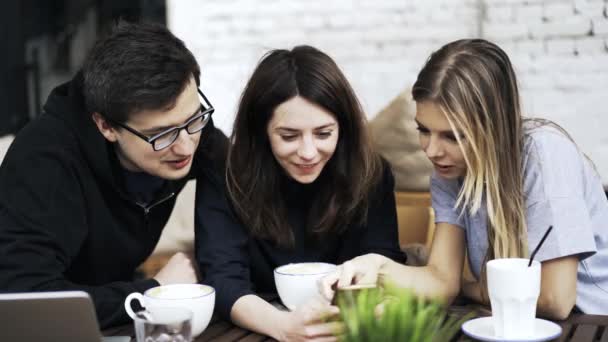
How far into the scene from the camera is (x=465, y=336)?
1382 mm

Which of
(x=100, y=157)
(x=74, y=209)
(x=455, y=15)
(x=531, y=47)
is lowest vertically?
(x=74, y=209)

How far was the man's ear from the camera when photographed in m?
1.84

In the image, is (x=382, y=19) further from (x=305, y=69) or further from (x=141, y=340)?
(x=141, y=340)

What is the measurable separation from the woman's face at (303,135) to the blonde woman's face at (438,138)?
0.73ft

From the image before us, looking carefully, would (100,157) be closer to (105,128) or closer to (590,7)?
(105,128)

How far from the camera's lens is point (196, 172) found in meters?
1.99

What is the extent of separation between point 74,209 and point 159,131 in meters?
0.26

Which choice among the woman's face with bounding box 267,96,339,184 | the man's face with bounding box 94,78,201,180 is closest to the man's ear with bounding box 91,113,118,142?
the man's face with bounding box 94,78,201,180

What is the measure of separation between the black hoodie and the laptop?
0.89 ft

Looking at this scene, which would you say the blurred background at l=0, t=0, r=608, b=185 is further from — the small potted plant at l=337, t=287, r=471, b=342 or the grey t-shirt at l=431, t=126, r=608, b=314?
the small potted plant at l=337, t=287, r=471, b=342

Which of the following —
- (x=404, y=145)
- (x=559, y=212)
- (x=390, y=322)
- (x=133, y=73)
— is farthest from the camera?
(x=404, y=145)

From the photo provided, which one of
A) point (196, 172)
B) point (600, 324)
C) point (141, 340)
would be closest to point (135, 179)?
point (196, 172)

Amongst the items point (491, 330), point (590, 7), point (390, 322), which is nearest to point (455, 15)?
point (590, 7)

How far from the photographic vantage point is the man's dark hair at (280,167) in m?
1.88
